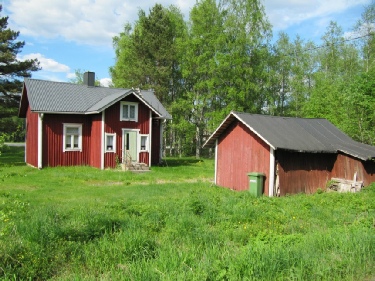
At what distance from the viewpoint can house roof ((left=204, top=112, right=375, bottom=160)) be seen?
1484cm

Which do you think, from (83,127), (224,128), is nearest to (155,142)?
(83,127)

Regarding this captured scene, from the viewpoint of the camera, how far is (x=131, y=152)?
2284 centimetres

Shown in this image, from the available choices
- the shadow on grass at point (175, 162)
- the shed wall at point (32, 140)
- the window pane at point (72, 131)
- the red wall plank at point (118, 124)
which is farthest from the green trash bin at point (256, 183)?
the shed wall at point (32, 140)

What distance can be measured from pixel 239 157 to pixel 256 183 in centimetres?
212

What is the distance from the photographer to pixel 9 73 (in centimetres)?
3078

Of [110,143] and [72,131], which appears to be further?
[72,131]

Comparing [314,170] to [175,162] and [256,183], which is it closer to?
[256,183]

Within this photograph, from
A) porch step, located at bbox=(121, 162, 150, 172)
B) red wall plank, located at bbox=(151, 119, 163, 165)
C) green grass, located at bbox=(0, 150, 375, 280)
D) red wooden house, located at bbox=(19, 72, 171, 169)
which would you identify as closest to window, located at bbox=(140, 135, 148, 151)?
red wooden house, located at bbox=(19, 72, 171, 169)

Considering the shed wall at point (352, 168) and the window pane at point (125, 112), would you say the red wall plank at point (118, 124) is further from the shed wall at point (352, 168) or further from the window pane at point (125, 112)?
the shed wall at point (352, 168)

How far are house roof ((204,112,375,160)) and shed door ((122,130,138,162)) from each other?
6.54m

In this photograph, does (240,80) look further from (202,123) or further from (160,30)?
(160,30)

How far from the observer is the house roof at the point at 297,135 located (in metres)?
14.8

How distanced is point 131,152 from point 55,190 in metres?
9.02

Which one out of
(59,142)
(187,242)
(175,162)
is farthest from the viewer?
(175,162)
